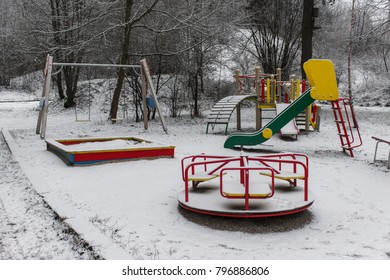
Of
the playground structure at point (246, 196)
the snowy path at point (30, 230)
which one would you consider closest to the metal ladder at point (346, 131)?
the playground structure at point (246, 196)

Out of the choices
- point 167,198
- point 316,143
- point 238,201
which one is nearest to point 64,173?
point 167,198

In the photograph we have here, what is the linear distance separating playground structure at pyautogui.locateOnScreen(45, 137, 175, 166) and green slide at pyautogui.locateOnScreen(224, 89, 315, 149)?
5.95ft

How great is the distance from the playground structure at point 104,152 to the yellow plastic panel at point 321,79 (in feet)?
10.8

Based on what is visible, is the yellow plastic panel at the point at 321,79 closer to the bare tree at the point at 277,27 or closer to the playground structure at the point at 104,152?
the playground structure at the point at 104,152

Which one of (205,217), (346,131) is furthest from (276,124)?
(205,217)

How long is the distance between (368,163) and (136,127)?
831 cm

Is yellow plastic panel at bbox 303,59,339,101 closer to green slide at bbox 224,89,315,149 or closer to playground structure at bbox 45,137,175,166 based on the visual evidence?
green slide at bbox 224,89,315,149

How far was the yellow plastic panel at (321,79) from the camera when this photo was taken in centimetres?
848

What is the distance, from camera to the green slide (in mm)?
8602

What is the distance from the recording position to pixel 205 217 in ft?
15.2

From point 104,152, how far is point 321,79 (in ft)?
15.8

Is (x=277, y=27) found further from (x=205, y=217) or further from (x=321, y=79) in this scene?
(x=205, y=217)

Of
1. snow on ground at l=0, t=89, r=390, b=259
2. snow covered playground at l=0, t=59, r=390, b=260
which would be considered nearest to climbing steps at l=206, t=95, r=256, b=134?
snow on ground at l=0, t=89, r=390, b=259
